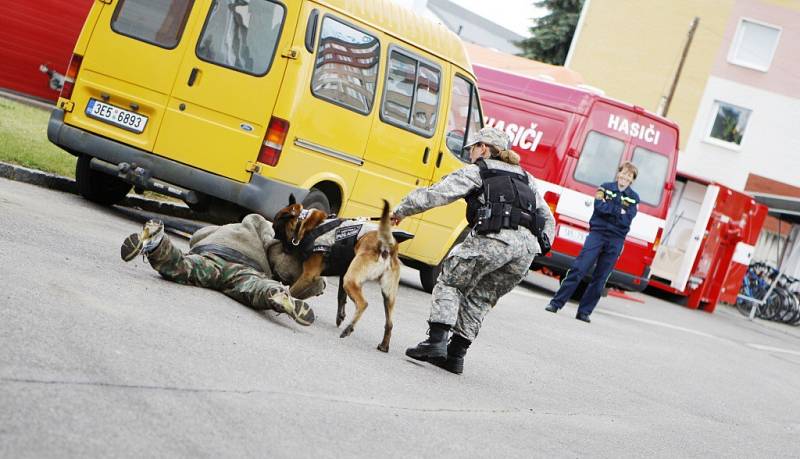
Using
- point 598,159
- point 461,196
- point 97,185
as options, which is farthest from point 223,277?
point 598,159

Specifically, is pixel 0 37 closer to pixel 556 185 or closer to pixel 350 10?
pixel 556 185

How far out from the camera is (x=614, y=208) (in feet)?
47.6

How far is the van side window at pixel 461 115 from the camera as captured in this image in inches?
482

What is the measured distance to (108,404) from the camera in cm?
471

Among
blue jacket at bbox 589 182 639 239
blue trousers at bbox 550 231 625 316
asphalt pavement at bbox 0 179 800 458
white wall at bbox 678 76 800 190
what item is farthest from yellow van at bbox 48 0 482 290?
white wall at bbox 678 76 800 190

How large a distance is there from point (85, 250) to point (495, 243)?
2.80 m

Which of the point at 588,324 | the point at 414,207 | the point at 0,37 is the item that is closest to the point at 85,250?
the point at 414,207

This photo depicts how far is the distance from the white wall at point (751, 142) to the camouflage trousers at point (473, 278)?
33.7 m

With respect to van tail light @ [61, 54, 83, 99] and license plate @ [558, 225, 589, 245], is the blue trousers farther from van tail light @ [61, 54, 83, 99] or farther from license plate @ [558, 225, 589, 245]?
van tail light @ [61, 54, 83, 99]

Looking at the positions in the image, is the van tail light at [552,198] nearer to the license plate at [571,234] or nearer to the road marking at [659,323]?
the license plate at [571,234]

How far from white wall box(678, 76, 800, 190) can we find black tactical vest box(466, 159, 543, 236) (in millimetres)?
33753

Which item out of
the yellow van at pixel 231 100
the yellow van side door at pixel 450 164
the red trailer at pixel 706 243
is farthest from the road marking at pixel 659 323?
the yellow van at pixel 231 100

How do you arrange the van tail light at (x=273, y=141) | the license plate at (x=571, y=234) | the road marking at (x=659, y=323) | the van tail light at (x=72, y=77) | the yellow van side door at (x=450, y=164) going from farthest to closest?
the road marking at (x=659, y=323)
the license plate at (x=571, y=234)
the yellow van side door at (x=450, y=164)
the van tail light at (x=72, y=77)
the van tail light at (x=273, y=141)

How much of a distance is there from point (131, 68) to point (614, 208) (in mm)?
6535
